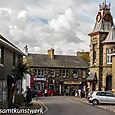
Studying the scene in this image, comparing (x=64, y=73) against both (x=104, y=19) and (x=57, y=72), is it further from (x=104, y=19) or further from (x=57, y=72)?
(x=104, y=19)

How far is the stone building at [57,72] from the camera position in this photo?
86.8 meters

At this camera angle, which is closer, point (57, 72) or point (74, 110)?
point (74, 110)

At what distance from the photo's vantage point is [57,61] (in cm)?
8988

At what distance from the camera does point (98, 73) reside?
63.3 metres

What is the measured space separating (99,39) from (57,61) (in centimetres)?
2762

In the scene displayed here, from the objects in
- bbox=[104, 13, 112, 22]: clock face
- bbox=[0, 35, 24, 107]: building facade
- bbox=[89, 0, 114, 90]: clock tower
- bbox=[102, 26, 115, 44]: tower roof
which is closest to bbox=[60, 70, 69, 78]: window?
bbox=[89, 0, 114, 90]: clock tower

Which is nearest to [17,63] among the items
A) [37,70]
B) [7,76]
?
[7,76]

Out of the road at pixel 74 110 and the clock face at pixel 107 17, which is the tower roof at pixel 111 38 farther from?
the road at pixel 74 110

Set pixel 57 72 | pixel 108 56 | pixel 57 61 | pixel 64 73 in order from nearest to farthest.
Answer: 1. pixel 108 56
2. pixel 57 72
3. pixel 64 73
4. pixel 57 61

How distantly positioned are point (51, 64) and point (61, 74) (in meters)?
3.20

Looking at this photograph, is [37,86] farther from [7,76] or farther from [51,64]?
[7,76]

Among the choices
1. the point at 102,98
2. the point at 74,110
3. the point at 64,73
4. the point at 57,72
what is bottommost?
the point at 74,110

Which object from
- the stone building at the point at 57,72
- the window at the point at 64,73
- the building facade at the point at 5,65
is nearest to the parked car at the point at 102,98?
the building facade at the point at 5,65

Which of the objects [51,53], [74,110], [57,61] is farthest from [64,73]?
[74,110]
